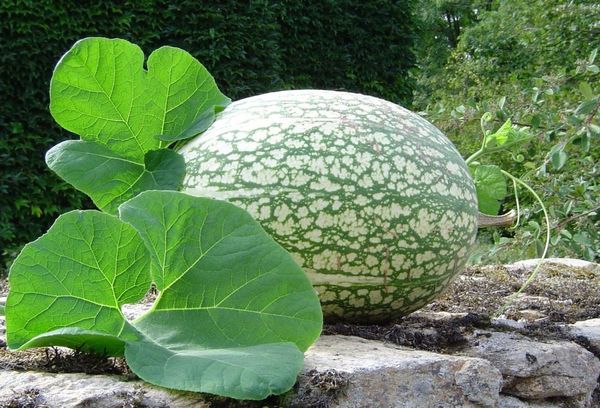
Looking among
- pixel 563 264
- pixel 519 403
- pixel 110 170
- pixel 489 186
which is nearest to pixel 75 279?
pixel 110 170

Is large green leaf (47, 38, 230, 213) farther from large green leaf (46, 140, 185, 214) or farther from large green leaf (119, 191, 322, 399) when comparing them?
large green leaf (119, 191, 322, 399)

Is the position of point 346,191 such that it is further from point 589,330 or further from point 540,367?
point 589,330

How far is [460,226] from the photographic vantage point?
185 centimetres

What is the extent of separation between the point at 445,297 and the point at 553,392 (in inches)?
32.5

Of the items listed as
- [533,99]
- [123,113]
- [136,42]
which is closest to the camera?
[123,113]

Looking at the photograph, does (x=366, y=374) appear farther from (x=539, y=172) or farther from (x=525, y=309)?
(x=539, y=172)

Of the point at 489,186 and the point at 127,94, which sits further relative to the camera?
the point at 489,186

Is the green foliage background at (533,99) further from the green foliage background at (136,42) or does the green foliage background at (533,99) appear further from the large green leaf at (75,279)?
the large green leaf at (75,279)

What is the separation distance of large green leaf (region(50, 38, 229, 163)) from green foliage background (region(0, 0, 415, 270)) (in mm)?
3379

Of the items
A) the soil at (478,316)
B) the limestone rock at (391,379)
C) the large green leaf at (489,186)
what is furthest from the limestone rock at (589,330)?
the limestone rock at (391,379)

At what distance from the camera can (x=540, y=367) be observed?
176cm

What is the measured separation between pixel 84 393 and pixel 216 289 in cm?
30

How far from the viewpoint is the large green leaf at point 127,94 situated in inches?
68.7

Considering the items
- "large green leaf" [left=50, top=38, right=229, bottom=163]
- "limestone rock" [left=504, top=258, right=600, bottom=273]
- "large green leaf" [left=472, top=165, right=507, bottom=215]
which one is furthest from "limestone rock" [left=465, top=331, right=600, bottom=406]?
"limestone rock" [left=504, top=258, right=600, bottom=273]
